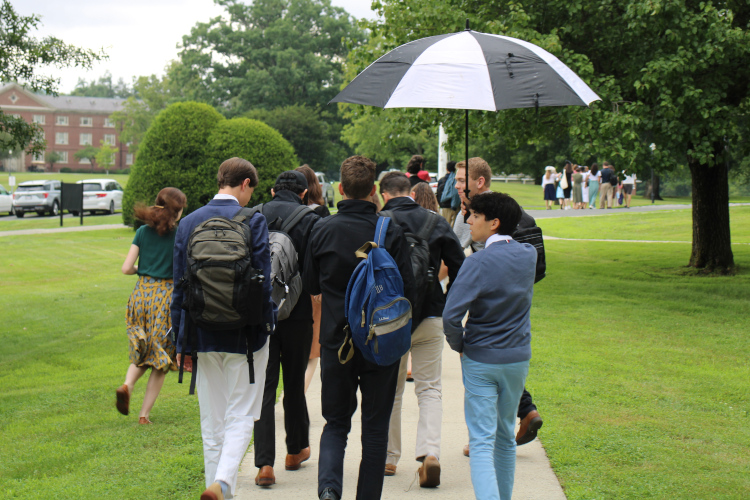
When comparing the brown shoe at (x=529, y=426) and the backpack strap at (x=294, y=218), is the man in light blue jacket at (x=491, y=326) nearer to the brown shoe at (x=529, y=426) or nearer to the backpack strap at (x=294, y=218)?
the brown shoe at (x=529, y=426)

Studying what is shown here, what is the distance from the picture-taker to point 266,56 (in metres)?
70.4

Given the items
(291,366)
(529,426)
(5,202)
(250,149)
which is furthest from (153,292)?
(5,202)

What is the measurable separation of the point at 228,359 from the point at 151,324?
1816 mm

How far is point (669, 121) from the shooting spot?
11.1 meters

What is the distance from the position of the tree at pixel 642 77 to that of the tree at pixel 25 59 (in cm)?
617

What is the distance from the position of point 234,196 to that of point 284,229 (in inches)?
20.7

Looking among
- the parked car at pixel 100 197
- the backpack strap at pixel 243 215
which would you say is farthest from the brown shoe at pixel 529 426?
the parked car at pixel 100 197

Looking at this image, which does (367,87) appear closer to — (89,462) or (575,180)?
(89,462)

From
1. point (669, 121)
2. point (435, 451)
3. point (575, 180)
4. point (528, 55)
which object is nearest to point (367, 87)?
point (528, 55)

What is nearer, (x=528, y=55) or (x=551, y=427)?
(x=528, y=55)

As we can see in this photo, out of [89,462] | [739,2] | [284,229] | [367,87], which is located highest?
[739,2]

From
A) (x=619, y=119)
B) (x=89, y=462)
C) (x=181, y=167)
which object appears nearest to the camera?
(x=89, y=462)

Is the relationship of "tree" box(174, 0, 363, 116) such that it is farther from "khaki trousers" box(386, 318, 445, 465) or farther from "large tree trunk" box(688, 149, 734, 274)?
"khaki trousers" box(386, 318, 445, 465)

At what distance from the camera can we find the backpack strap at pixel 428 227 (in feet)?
14.2
